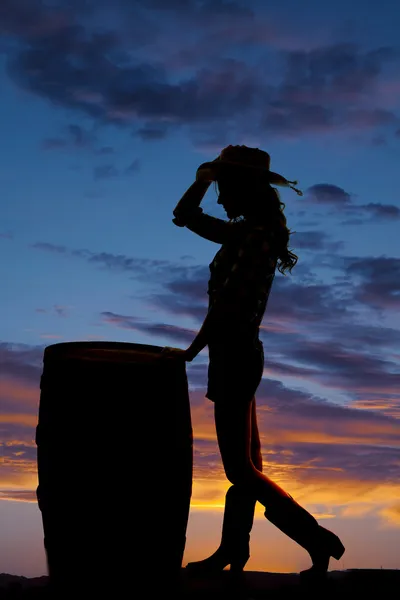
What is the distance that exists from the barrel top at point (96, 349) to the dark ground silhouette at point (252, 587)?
1.40 meters

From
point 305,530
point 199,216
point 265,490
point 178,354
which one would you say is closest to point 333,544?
point 305,530

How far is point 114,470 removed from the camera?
5449 millimetres

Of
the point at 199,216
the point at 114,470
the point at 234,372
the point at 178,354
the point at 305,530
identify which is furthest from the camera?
the point at 199,216

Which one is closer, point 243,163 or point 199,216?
point 243,163

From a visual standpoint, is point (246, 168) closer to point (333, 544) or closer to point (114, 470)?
point (114, 470)

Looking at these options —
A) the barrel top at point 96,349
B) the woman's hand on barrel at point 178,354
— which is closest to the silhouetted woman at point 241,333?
the woman's hand on barrel at point 178,354

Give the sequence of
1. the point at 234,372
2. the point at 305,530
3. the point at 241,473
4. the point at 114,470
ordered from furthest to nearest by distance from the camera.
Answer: the point at 305,530, the point at 241,473, the point at 234,372, the point at 114,470

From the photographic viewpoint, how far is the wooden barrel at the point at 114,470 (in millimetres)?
5453

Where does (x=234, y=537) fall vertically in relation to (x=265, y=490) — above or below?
below

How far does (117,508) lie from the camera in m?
5.46

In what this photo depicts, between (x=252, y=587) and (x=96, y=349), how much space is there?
194 centimetres

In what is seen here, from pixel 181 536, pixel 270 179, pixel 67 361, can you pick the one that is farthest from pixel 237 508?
pixel 270 179

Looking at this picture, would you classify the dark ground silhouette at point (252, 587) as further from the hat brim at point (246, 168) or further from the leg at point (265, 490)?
the hat brim at point (246, 168)

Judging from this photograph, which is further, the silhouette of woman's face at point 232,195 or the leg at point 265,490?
the silhouette of woman's face at point 232,195
